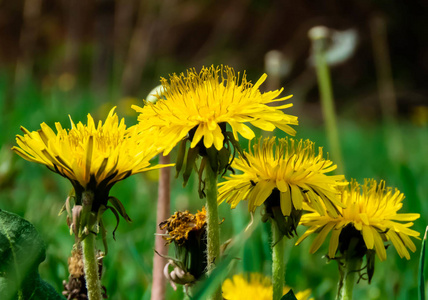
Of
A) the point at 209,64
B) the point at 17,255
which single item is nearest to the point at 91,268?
the point at 17,255

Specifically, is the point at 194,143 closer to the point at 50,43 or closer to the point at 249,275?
the point at 249,275

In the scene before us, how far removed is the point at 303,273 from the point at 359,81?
24.3 feet

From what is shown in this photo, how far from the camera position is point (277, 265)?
534mm

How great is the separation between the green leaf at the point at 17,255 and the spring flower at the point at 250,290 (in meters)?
0.21

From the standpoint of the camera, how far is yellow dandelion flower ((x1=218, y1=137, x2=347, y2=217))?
0.48 metres

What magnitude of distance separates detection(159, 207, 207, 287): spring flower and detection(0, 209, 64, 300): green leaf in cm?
12

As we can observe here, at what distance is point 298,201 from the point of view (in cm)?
47

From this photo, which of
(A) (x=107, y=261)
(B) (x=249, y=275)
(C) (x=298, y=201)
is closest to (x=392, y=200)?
(C) (x=298, y=201)

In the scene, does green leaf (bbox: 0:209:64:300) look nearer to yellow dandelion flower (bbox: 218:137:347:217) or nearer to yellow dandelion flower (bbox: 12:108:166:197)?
yellow dandelion flower (bbox: 12:108:166:197)

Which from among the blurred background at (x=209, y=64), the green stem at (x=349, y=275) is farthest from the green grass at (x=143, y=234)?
the green stem at (x=349, y=275)

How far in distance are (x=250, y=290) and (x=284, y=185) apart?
0.62ft

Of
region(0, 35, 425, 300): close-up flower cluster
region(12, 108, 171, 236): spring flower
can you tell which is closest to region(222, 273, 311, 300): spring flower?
region(0, 35, 425, 300): close-up flower cluster

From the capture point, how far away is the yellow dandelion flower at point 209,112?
47 cm

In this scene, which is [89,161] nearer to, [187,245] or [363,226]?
[187,245]
